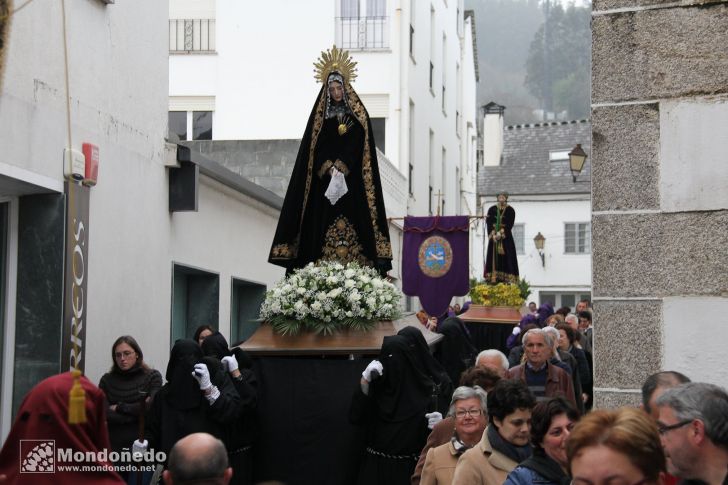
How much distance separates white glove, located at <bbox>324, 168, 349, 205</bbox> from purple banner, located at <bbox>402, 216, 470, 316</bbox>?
1057cm

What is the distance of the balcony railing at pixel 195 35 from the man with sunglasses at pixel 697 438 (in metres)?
22.0

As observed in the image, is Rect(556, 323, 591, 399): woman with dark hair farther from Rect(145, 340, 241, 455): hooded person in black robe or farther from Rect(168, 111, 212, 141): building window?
Rect(168, 111, 212, 141): building window

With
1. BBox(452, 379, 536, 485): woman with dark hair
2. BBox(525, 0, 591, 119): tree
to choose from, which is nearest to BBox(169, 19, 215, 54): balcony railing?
BBox(452, 379, 536, 485): woman with dark hair

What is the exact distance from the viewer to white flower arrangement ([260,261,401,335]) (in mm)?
8898

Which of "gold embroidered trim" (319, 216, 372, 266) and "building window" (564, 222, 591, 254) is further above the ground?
"building window" (564, 222, 591, 254)

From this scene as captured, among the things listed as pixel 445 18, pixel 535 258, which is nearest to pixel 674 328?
pixel 445 18

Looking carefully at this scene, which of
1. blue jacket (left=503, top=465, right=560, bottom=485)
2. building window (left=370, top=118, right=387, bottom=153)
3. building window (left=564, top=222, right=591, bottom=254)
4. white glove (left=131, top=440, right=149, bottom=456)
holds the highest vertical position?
building window (left=370, top=118, right=387, bottom=153)

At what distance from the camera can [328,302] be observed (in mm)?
8859

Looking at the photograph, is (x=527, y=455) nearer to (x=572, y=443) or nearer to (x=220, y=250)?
(x=572, y=443)

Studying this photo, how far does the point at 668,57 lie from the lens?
6.85m

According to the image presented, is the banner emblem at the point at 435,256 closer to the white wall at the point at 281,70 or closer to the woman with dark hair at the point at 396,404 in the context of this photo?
the white wall at the point at 281,70

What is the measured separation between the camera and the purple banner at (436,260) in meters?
20.3

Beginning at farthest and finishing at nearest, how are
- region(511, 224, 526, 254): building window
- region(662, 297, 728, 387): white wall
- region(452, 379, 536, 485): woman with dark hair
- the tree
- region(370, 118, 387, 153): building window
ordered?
1. the tree
2. region(511, 224, 526, 254): building window
3. region(370, 118, 387, 153): building window
4. region(662, 297, 728, 387): white wall
5. region(452, 379, 536, 485): woman with dark hair

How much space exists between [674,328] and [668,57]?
5.53 ft
